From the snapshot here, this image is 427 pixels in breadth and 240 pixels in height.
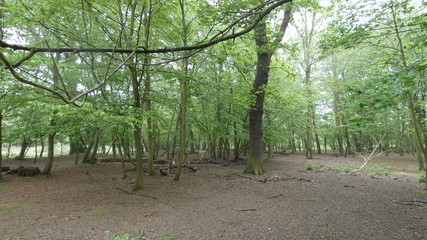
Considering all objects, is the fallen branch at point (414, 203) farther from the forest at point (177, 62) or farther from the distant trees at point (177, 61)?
the distant trees at point (177, 61)

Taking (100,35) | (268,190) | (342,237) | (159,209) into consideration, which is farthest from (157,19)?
(342,237)

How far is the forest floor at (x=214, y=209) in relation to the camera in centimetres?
416

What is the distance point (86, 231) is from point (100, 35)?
289 inches

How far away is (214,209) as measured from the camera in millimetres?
5668

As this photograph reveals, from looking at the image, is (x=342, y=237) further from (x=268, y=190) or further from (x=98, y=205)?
(x=98, y=205)

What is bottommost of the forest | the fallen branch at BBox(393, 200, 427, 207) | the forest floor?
the fallen branch at BBox(393, 200, 427, 207)

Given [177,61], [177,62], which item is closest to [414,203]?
[177,62]

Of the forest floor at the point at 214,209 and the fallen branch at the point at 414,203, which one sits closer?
the forest floor at the point at 214,209

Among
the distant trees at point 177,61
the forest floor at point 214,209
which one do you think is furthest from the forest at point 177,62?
the forest floor at point 214,209

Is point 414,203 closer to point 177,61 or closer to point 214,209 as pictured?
point 214,209

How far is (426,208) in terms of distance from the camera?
537cm

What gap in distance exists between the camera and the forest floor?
4.16 metres

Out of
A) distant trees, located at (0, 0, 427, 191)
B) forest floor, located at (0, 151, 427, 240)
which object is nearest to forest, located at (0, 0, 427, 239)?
distant trees, located at (0, 0, 427, 191)

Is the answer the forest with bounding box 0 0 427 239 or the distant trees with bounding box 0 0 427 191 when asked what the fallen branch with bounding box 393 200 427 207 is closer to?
the forest with bounding box 0 0 427 239
